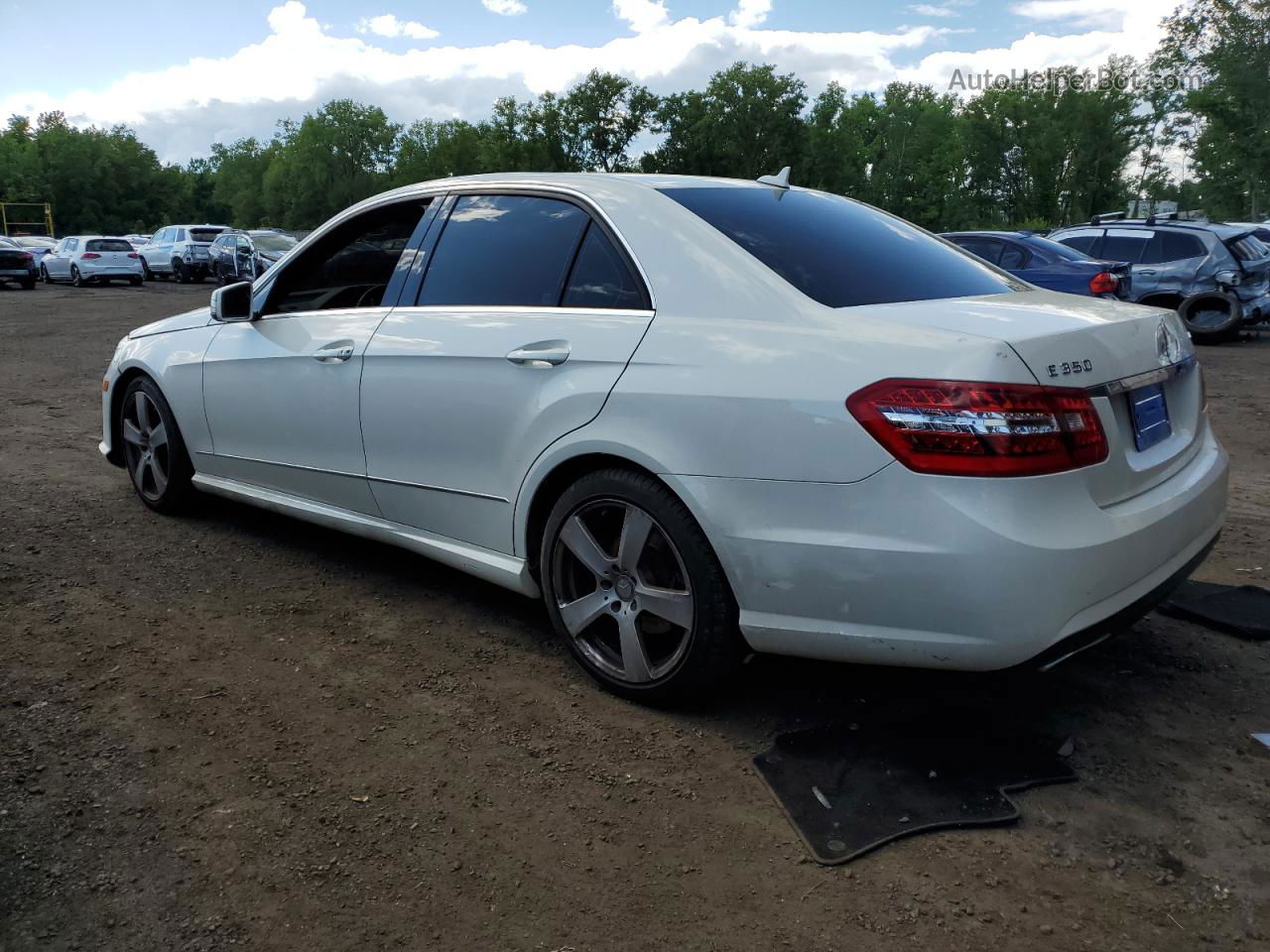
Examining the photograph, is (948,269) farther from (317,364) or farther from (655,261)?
(317,364)

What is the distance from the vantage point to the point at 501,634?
3.95m

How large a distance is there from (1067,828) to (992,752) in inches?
14.9

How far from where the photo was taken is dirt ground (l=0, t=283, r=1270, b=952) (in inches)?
→ 90.8

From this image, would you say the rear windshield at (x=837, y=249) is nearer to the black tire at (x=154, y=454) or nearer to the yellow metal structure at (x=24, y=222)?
the black tire at (x=154, y=454)

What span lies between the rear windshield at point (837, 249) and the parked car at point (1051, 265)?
8.99 metres

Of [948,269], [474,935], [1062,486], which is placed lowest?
[474,935]

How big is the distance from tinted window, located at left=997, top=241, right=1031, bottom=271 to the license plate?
10656 mm

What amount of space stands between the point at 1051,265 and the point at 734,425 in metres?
11.3

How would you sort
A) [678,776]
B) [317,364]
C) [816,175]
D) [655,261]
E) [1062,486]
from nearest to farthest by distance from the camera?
[1062,486] → [678,776] → [655,261] → [317,364] → [816,175]

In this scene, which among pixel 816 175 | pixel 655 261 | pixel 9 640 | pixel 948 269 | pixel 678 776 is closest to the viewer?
pixel 678 776

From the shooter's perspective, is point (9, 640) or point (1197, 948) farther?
point (9, 640)

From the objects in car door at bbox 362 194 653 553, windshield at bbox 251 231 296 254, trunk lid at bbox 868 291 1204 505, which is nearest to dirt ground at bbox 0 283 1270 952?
car door at bbox 362 194 653 553

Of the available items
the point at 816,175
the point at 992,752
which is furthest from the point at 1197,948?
the point at 816,175

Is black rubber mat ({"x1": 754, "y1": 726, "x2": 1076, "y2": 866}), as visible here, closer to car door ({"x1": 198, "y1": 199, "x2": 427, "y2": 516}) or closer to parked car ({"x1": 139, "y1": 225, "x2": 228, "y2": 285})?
car door ({"x1": 198, "y1": 199, "x2": 427, "y2": 516})
